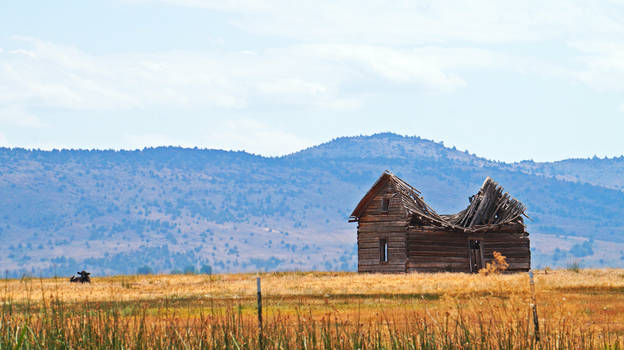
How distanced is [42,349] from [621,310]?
19.9 meters

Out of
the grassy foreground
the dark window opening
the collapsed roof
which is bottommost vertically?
the grassy foreground

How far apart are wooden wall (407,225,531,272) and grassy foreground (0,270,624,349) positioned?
5.84 meters

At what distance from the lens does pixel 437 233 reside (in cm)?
5253

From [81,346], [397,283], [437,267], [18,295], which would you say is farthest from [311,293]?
[81,346]

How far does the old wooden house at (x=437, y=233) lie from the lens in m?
52.2

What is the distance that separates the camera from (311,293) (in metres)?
36.4

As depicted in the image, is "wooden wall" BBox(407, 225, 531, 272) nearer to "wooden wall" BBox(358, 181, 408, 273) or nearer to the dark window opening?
the dark window opening

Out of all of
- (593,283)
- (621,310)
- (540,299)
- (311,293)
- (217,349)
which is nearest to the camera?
(217,349)

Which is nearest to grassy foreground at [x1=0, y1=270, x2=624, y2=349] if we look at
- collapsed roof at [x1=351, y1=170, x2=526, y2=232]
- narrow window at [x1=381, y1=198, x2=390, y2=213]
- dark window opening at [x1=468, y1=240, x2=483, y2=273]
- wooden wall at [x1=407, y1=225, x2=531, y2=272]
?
narrow window at [x1=381, y1=198, x2=390, y2=213]

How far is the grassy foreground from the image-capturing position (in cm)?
1204

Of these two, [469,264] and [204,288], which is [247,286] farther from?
[469,264]

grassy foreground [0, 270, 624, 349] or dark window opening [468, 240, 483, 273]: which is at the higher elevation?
dark window opening [468, 240, 483, 273]

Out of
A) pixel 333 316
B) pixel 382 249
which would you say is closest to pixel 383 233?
pixel 382 249

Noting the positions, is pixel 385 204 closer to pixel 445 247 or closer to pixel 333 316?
pixel 445 247
